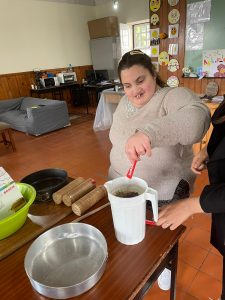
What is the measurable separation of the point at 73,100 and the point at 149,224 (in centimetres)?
660

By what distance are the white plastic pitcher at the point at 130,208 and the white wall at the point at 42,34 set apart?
5.80 m

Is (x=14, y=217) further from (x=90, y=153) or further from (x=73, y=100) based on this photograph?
(x=73, y=100)

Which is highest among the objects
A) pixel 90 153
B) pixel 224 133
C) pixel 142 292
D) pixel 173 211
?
pixel 224 133

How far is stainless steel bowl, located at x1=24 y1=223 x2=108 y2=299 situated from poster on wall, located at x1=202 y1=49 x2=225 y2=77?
3354 millimetres

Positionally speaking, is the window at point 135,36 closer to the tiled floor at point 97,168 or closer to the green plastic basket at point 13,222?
the tiled floor at point 97,168

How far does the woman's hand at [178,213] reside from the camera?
74 cm

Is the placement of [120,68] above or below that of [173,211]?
above

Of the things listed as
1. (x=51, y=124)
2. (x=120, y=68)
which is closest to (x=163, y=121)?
(x=120, y=68)

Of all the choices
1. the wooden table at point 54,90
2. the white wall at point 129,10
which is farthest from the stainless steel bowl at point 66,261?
the white wall at point 129,10

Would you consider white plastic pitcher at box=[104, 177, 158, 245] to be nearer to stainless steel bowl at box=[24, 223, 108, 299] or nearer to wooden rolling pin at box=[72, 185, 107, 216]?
stainless steel bowl at box=[24, 223, 108, 299]

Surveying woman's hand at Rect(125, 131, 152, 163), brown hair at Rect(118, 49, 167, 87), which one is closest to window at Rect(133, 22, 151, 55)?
brown hair at Rect(118, 49, 167, 87)

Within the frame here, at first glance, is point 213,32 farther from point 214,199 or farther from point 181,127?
point 214,199

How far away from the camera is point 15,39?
5.46 m

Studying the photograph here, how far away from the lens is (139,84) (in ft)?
3.66
